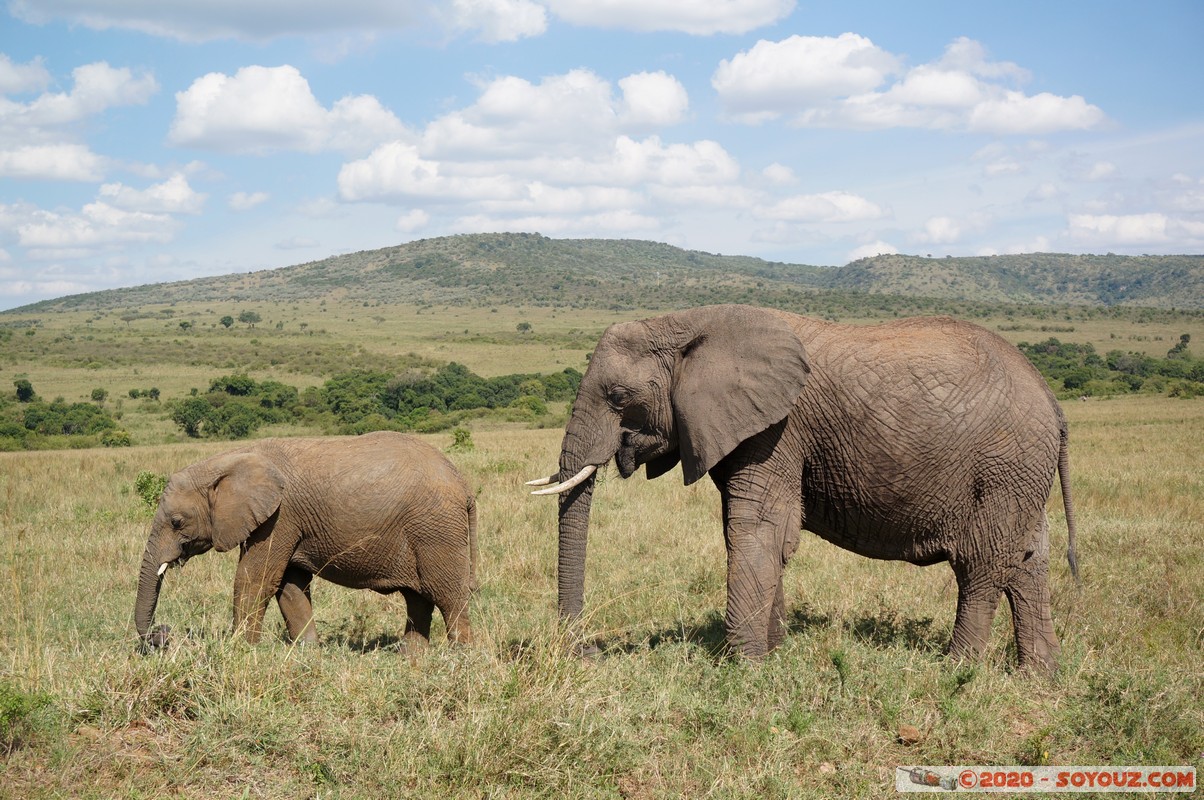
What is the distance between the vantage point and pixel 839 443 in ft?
21.6

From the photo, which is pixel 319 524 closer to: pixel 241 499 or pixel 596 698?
pixel 241 499

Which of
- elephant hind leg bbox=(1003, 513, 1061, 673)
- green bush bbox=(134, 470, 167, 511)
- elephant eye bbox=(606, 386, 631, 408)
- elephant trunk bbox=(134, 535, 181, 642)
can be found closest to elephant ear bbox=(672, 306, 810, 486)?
elephant eye bbox=(606, 386, 631, 408)

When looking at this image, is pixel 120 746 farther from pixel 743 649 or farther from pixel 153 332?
pixel 153 332

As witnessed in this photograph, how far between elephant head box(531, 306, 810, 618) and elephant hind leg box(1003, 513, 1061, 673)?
2215 millimetres

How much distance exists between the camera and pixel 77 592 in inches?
372

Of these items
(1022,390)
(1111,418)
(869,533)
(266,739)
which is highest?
(1022,390)

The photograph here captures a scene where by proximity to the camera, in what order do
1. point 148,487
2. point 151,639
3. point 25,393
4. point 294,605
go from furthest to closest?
point 25,393
point 148,487
point 294,605
point 151,639

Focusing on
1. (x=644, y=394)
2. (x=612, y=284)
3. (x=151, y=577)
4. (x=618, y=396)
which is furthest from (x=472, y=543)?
(x=612, y=284)

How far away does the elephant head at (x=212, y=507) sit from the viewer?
7461 mm

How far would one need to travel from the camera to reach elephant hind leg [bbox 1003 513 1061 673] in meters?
6.74

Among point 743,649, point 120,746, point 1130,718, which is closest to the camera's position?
point 120,746

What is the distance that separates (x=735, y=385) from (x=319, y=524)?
340 centimetres

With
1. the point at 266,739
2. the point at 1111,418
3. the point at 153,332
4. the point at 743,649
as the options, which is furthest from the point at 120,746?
the point at 153,332

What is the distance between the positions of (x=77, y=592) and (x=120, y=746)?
536 centimetres
